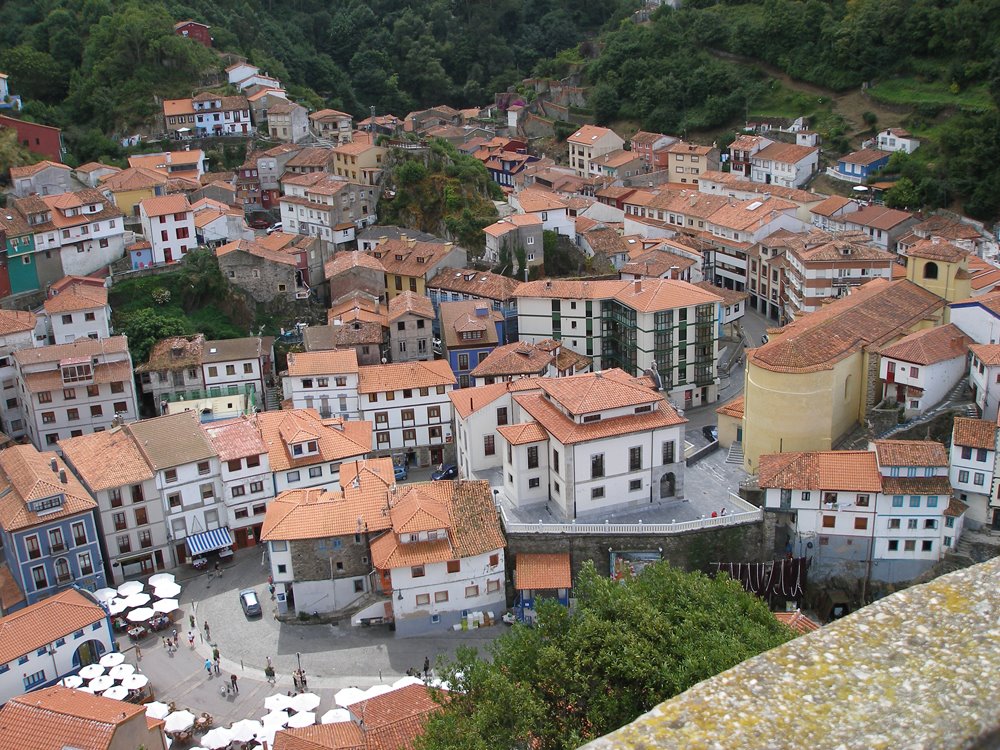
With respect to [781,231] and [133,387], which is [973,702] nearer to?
[133,387]

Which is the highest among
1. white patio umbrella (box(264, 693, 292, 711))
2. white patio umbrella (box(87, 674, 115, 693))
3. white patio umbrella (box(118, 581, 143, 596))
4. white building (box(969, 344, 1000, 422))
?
white building (box(969, 344, 1000, 422))

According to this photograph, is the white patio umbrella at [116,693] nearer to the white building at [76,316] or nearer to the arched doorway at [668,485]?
the arched doorway at [668,485]

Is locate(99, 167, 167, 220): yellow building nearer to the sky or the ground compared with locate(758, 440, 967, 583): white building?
nearer to the sky

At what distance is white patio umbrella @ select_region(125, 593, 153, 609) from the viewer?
40.5 metres

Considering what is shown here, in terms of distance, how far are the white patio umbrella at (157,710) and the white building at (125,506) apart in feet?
35.7

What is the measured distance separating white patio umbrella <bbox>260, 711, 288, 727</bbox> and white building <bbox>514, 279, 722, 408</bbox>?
28163 mm

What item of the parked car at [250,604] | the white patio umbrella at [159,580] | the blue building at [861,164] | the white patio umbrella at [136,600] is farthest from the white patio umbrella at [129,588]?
the blue building at [861,164]

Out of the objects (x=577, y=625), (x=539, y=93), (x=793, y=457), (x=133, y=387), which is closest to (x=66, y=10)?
(x=539, y=93)

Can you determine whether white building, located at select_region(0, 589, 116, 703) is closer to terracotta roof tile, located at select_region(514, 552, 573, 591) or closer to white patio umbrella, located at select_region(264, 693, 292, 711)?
white patio umbrella, located at select_region(264, 693, 292, 711)

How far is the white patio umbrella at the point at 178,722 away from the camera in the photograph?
110 feet

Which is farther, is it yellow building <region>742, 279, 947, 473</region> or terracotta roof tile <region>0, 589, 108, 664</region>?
yellow building <region>742, 279, 947, 473</region>

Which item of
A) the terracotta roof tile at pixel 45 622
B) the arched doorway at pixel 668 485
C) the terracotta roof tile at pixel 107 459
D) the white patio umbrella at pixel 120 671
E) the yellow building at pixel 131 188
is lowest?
the white patio umbrella at pixel 120 671

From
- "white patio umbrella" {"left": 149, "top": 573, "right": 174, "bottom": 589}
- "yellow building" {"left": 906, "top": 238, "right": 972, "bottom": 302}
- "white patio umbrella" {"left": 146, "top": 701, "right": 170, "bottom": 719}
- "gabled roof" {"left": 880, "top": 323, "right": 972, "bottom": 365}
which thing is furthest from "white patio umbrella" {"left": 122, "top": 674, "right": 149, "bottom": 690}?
"yellow building" {"left": 906, "top": 238, "right": 972, "bottom": 302}

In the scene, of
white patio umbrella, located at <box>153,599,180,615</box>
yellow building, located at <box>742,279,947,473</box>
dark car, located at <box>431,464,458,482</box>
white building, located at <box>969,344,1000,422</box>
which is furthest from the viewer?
dark car, located at <box>431,464,458,482</box>
